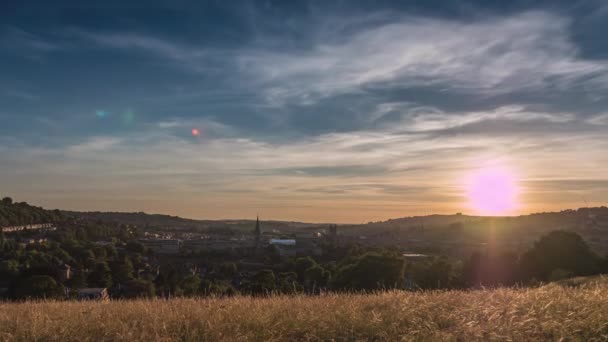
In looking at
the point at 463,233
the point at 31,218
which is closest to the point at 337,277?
the point at 31,218

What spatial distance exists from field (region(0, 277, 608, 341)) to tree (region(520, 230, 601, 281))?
35070mm

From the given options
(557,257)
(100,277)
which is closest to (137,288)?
(100,277)

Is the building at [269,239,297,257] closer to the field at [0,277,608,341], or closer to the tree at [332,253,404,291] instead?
the tree at [332,253,404,291]

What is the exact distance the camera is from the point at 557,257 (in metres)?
42.1

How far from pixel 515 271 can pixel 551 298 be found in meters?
38.1

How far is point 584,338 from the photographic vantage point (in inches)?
291

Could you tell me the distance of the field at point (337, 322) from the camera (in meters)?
7.63

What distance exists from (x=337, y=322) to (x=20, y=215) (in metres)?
162

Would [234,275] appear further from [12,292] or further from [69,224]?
[69,224]

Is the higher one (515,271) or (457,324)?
(457,324)

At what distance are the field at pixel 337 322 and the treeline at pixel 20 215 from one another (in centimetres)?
14126

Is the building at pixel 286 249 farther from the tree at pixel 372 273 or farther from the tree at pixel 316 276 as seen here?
the tree at pixel 372 273

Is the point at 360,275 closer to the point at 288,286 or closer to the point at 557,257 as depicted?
the point at 288,286

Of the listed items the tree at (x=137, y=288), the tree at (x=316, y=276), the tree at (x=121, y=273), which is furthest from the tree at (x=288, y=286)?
the tree at (x=121, y=273)
